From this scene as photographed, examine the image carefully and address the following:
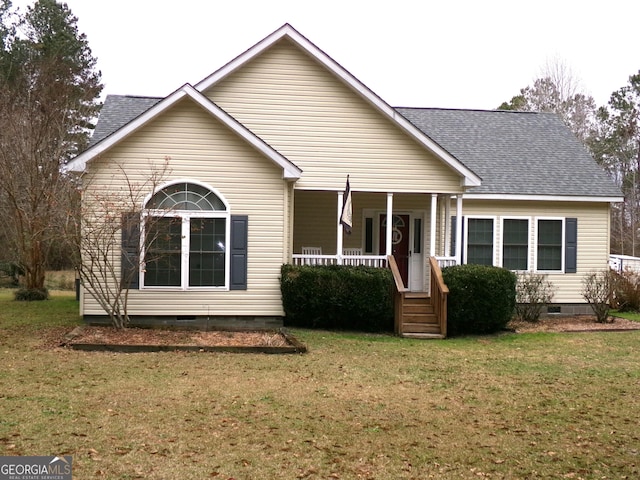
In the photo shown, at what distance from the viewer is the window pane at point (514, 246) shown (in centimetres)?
1725

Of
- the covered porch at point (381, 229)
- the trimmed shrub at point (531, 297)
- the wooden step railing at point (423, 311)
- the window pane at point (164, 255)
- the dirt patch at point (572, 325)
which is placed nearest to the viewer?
the window pane at point (164, 255)

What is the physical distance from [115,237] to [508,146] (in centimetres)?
1163

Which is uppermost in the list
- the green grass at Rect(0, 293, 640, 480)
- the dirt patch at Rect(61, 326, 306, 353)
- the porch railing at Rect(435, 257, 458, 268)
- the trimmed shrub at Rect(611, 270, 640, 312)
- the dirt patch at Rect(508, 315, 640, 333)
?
the porch railing at Rect(435, 257, 458, 268)

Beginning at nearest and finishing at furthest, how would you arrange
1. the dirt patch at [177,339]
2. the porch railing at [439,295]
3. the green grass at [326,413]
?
1. the green grass at [326,413]
2. the dirt patch at [177,339]
3. the porch railing at [439,295]

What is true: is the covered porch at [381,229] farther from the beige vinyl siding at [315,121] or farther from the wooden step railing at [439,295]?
the wooden step railing at [439,295]

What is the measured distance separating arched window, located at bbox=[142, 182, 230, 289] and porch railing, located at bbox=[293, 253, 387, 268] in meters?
1.82

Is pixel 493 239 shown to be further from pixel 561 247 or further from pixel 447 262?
pixel 447 262

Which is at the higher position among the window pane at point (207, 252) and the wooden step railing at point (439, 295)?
the window pane at point (207, 252)

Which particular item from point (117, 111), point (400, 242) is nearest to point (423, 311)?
point (400, 242)

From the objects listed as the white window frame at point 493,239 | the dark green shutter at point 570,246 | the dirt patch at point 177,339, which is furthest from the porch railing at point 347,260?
the dark green shutter at point 570,246

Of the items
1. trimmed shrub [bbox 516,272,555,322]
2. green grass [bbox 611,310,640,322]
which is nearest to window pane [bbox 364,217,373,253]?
trimmed shrub [bbox 516,272,555,322]

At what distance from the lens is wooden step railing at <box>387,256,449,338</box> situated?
44.4ft

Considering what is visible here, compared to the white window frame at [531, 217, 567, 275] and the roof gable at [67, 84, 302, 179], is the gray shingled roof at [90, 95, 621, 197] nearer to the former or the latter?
Result: the white window frame at [531, 217, 567, 275]

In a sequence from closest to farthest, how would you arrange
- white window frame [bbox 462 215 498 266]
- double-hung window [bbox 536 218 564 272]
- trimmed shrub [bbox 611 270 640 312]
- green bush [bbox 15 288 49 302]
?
white window frame [bbox 462 215 498 266] < double-hung window [bbox 536 218 564 272] < trimmed shrub [bbox 611 270 640 312] < green bush [bbox 15 288 49 302]
